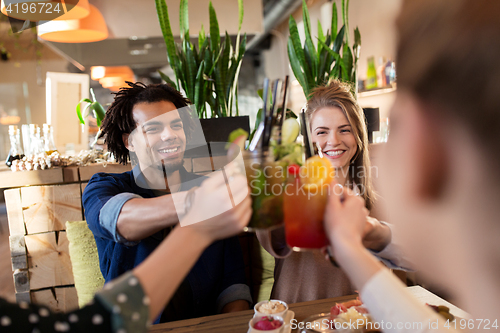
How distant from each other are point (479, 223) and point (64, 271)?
175cm

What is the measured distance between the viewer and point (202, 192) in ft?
1.58

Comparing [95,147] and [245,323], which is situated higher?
[95,147]

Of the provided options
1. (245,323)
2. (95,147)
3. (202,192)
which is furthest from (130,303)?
(95,147)

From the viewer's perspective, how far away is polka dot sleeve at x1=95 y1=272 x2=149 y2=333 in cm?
43

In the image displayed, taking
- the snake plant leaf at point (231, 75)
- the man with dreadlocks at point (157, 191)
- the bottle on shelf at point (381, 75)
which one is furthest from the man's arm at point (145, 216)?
the bottle on shelf at point (381, 75)

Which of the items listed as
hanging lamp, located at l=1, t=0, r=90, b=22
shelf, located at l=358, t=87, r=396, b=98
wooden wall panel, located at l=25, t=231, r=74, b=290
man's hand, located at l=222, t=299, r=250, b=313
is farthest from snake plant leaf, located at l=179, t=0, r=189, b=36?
shelf, located at l=358, t=87, r=396, b=98

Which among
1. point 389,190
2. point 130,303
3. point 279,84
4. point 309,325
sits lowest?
point 309,325

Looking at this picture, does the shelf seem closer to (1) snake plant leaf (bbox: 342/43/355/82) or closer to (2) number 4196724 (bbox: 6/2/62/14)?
(1) snake plant leaf (bbox: 342/43/355/82)

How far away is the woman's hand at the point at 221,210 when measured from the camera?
461mm

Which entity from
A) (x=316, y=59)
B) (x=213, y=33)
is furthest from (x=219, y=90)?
(x=316, y=59)

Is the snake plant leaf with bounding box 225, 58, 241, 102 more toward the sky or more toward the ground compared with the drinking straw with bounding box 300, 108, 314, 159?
more toward the sky

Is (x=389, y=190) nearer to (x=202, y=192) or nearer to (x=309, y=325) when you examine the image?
(x=202, y=192)

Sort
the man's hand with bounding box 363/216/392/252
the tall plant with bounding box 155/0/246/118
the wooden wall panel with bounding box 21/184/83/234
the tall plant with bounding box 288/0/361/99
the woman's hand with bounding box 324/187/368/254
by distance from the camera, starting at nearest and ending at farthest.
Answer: the woman's hand with bounding box 324/187/368/254, the man's hand with bounding box 363/216/392/252, the wooden wall panel with bounding box 21/184/83/234, the tall plant with bounding box 155/0/246/118, the tall plant with bounding box 288/0/361/99

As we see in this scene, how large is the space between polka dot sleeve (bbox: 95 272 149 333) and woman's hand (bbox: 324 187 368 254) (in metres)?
0.26
